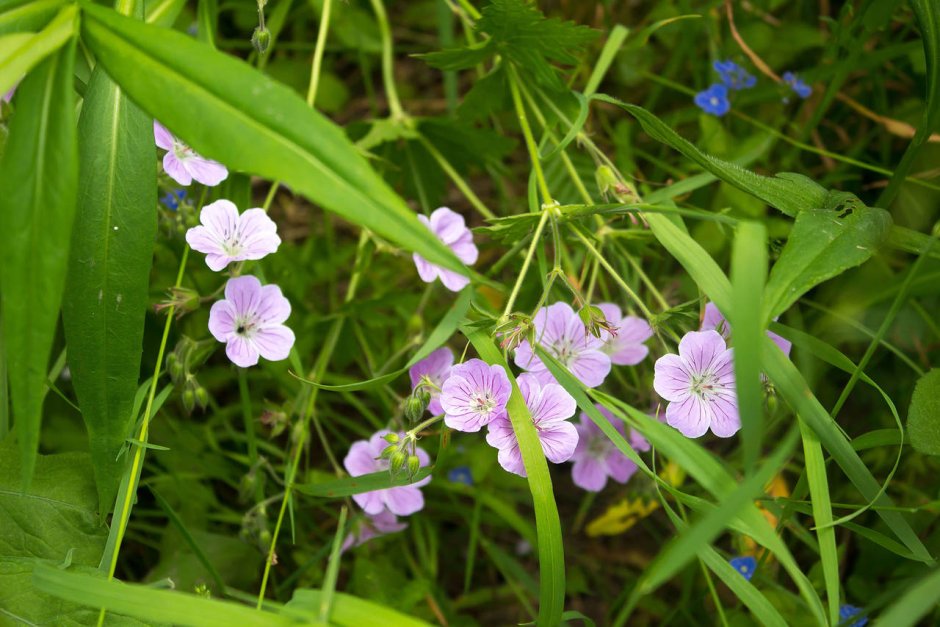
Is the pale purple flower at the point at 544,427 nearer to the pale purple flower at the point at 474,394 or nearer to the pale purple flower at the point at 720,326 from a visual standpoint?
the pale purple flower at the point at 474,394

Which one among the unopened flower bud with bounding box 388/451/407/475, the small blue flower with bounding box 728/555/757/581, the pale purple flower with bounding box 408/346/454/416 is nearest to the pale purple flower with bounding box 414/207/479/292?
the pale purple flower with bounding box 408/346/454/416

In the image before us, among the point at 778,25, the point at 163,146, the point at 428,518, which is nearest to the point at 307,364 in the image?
the point at 428,518

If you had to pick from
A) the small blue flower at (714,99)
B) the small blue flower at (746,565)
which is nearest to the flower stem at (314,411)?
the small blue flower at (746,565)

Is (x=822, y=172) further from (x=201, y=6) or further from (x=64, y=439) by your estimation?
(x=64, y=439)

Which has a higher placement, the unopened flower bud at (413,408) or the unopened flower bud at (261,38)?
the unopened flower bud at (261,38)

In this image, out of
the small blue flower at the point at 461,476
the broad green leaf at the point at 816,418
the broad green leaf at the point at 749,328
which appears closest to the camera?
the broad green leaf at the point at 749,328

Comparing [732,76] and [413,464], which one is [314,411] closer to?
[413,464]

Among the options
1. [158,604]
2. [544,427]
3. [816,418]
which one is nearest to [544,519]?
[544,427]
